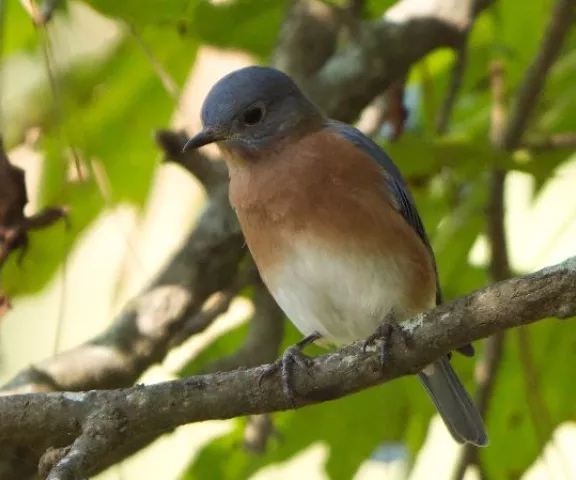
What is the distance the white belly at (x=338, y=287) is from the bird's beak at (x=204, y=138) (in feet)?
1.54

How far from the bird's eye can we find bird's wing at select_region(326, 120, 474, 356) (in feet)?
0.84

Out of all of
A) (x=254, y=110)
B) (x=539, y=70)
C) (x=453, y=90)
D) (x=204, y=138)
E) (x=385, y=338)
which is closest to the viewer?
(x=385, y=338)

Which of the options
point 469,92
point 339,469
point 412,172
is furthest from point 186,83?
point 339,469

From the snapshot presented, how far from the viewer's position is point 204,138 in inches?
138

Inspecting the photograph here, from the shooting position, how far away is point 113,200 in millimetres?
3955

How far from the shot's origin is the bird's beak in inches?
135

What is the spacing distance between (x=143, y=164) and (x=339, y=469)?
139cm

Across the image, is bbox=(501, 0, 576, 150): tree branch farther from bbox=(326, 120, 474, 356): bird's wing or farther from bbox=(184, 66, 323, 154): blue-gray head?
bbox=(184, 66, 323, 154): blue-gray head

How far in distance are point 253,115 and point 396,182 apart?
1.90 ft

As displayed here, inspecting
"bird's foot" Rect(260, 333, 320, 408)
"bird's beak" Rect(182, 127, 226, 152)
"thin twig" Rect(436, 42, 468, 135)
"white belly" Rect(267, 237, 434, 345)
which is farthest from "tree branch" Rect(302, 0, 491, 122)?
"bird's foot" Rect(260, 333, 320, 408)

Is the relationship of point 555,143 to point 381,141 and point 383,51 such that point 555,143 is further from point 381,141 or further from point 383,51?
point 383,51

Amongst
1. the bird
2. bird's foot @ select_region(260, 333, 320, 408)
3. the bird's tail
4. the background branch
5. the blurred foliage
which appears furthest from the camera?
the background branch

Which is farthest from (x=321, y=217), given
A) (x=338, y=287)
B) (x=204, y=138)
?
Result: (x=204, y=138)

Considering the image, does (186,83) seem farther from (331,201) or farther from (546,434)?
(546,434)
